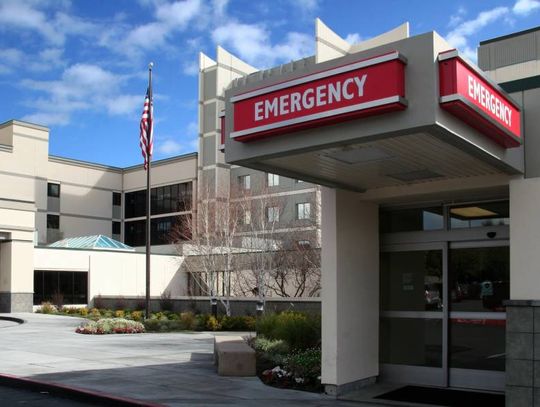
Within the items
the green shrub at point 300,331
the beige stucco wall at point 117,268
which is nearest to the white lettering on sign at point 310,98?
the green shrub at point 300,331

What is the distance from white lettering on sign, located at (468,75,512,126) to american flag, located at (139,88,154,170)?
20498 millimetres

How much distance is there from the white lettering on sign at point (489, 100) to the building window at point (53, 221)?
6388 centimetres

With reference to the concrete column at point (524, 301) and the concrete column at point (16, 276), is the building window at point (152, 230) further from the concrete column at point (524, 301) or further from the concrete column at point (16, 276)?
the concrete column at point (524, 301)

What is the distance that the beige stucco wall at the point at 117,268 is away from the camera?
140 ft

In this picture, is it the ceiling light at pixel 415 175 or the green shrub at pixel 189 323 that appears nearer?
the ceiling light at pixel 415 175

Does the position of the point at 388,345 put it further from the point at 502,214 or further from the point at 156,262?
the point at 156,262

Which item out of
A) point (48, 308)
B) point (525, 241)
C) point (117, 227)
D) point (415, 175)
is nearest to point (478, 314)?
point (525, 241)

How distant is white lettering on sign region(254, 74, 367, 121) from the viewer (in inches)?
273

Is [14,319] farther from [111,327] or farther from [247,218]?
[247,218]

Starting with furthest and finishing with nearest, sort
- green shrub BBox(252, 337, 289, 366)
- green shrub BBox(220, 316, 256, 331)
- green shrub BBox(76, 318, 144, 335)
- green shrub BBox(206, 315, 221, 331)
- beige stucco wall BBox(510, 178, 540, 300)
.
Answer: green shrub BBox(220, 316, 256, 331) < green shrub BBox(206, 315, 221, 331) < green shrub BBox(76, 318, 144, 335) < green shrub BBox(252, 337, 289, 366) < beige stucco wall BBox(510, 178, 540, 300)

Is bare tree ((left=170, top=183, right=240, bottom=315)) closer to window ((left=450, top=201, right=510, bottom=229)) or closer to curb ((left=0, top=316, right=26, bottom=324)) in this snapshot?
curb ((left=0, top=316, right=26, bottom=324))

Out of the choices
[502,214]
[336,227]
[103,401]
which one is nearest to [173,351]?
[103,401]

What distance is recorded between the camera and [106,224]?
71688 millimetres

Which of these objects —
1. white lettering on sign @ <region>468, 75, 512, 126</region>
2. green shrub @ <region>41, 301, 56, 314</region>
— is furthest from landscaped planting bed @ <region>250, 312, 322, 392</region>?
green shrub @ <region>41, 301, 56, 314</region>
